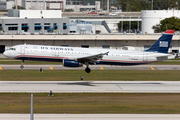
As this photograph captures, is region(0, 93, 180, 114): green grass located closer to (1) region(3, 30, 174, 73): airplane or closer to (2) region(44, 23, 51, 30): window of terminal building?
(1) region(3, 30, 174, 73): airplane

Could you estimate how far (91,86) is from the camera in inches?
1860

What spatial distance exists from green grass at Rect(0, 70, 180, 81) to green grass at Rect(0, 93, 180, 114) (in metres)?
13.6

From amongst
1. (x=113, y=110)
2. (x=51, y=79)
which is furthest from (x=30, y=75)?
(x=113, y=110)

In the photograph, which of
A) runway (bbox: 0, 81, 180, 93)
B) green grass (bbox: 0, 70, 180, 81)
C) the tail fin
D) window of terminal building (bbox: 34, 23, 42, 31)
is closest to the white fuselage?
the tail fin

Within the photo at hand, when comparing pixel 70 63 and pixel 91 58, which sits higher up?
pixel 91 58

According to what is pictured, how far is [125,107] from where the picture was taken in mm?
34625

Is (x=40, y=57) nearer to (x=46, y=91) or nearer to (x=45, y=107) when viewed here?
(x=46, y=91)

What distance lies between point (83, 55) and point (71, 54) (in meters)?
1.98

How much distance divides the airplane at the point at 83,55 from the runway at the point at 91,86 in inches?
121

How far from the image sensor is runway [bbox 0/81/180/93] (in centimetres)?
4341
